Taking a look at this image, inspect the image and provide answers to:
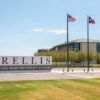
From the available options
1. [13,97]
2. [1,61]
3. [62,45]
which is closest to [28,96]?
[13,97]

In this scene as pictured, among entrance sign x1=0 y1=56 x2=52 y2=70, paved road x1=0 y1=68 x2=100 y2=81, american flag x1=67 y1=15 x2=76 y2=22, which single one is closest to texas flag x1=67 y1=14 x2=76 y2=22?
american flag x1=67 y1=15 x2=76 y2=22

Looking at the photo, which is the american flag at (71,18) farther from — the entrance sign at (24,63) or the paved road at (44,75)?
the paved road at (44,75)

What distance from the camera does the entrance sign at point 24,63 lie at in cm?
5350

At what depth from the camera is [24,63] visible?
54.8m

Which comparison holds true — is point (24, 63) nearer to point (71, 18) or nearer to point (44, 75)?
point (44, 75)

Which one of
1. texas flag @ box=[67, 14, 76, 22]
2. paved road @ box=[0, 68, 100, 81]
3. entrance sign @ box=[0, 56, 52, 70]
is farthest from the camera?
texas flag @ box=[67, 14, 76, 22]

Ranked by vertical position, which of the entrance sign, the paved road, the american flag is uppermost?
the american flag

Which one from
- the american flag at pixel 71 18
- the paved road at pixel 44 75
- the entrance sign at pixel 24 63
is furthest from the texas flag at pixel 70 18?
the paved road at pixel 44 75

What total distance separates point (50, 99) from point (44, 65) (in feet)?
121

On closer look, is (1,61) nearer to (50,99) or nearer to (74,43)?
(50,99)

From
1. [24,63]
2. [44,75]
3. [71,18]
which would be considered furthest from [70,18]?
[44,75]

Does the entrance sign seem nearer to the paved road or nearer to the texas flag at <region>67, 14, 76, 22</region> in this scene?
the paved road

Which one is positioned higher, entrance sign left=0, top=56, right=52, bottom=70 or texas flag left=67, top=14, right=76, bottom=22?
texas flag left=67, top=14, right=76, bottom=22

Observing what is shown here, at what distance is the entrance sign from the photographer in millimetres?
53500
